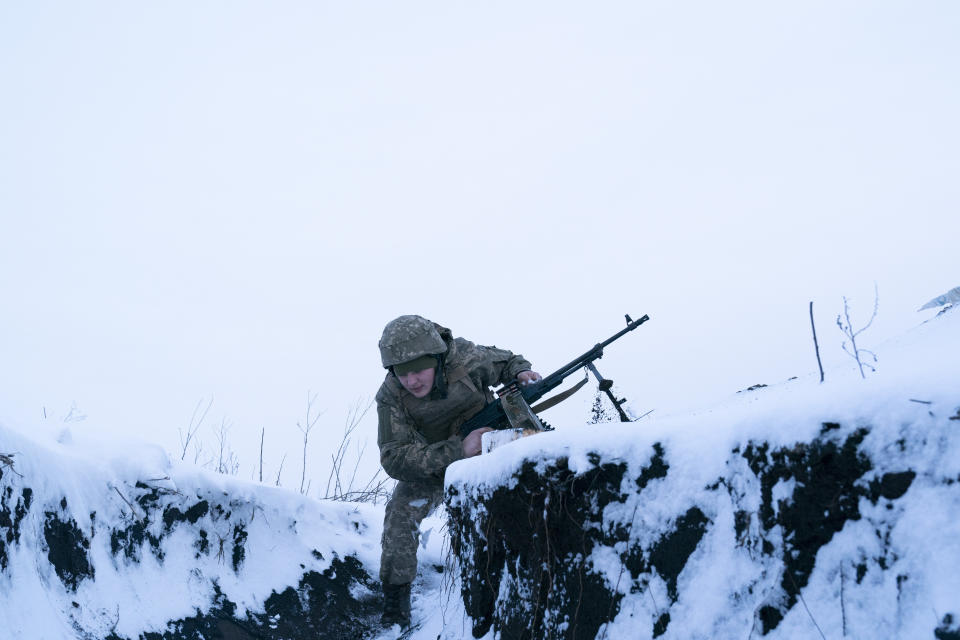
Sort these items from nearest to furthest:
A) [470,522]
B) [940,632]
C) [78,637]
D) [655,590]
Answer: [940,632]
[655,590]
[470,522]
[78,637]

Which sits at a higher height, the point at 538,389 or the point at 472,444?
the point at 538,389

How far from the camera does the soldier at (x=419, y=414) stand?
4.69m

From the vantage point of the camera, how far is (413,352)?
4.94 m

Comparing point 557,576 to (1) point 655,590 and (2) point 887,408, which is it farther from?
(2) point 887,408

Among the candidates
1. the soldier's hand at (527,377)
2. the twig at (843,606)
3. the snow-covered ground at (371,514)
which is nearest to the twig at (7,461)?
the snow-covered ground at (371,514)

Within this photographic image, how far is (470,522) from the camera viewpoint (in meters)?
2.91

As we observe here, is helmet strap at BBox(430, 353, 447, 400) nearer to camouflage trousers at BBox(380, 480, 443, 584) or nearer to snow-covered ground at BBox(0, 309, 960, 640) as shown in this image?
camouflage trousers at BBox(380, 480, 443, 584)

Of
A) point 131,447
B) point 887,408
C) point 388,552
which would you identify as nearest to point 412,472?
point 388,552

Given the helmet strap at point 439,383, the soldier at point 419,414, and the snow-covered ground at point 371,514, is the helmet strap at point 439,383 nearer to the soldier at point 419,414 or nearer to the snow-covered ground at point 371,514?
the soldier at point 419,414

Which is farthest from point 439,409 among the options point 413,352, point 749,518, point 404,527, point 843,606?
point 843,606

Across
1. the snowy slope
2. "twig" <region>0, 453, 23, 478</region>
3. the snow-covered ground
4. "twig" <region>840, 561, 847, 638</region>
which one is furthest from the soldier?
"twig" <region>840, 561, 847, 638</region>

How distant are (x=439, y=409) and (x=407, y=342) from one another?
0.56 m

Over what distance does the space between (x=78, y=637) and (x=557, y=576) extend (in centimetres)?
220

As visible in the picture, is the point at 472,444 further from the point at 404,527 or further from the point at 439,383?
the point at 404,527
